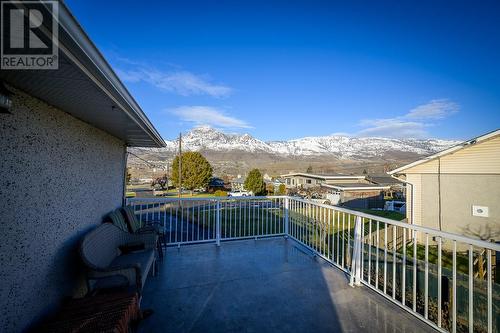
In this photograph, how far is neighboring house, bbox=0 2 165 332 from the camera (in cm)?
155

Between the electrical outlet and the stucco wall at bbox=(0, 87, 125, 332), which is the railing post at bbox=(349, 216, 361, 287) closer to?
the stucco wall at bbox=(0, 87, 125, 332)

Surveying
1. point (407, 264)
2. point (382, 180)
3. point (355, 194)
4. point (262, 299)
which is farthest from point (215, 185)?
point (262, 299)

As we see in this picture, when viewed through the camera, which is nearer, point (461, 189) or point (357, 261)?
point (357, 261)

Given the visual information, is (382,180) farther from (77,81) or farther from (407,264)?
(77,81)

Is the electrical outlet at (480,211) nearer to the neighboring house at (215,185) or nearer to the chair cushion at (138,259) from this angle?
the chair cushion at (138,259)

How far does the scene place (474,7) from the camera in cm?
1422

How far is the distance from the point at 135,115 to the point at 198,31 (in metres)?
13.2

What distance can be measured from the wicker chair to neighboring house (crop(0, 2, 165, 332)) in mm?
248

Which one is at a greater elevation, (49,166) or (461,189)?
(49,166)

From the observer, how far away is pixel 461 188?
11094 mm

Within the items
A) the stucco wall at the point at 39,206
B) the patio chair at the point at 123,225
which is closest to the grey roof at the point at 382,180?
the patio chair at the point at 123,225

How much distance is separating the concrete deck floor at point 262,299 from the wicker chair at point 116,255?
388 mm

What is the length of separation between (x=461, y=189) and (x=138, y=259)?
13.7 meters

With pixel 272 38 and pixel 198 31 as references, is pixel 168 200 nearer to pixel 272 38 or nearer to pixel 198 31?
pixel 198 31
